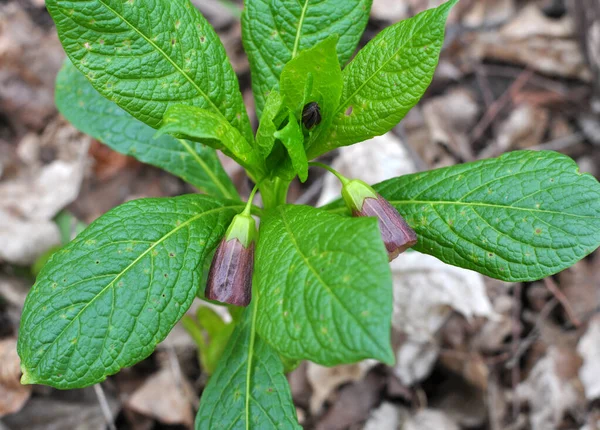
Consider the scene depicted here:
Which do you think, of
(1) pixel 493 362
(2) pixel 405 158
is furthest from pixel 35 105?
(1) pixel 493 362

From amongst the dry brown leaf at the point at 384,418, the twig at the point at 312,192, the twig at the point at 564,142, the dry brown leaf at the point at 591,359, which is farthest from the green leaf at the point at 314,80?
the twig at the point at 564,142

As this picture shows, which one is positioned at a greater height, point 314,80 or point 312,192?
point 314,80

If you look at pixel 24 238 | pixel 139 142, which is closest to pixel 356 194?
pixel 139 142

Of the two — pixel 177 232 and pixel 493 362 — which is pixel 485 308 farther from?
pixel 177 232

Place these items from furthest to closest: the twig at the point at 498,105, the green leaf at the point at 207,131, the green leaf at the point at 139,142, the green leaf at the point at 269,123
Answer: the twig at the point at 498,105 → the green leaf at the point at 139,142 → the green leaf at the point at 269,123 → the green leaf at the point at 207,131

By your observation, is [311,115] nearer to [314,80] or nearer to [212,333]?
[314,80]

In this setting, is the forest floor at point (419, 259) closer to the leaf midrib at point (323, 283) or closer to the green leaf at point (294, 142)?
the leaf midrib at point (323, 283)
